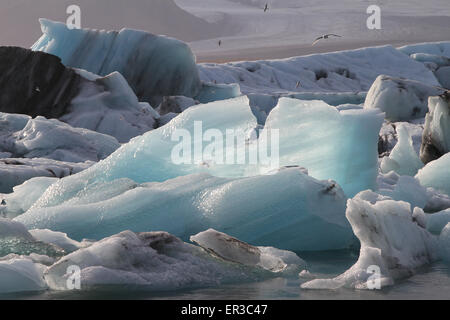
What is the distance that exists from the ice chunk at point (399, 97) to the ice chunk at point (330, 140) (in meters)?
8.13

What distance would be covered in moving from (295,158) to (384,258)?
272 cm

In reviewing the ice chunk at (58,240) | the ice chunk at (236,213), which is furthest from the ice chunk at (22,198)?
the ice chunk at (58,240)

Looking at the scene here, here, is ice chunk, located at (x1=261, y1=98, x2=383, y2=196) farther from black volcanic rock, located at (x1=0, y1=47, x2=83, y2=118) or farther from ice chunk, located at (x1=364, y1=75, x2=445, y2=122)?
black volcanic rock, located at (x1=0, y1=47, x2=83, y2=118)

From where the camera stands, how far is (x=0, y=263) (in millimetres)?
4918

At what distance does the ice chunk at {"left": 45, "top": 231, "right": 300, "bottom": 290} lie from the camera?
4910 mm

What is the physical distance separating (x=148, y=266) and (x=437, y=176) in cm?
565

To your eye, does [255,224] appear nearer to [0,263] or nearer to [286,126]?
[286,126]

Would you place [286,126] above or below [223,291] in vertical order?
above

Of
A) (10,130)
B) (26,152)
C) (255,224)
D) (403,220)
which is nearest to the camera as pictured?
(403,220)

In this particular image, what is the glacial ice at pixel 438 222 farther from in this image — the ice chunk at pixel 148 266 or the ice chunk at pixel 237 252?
the ice chunk at pixel 148 266

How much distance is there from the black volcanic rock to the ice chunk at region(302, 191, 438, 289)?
13437mm
